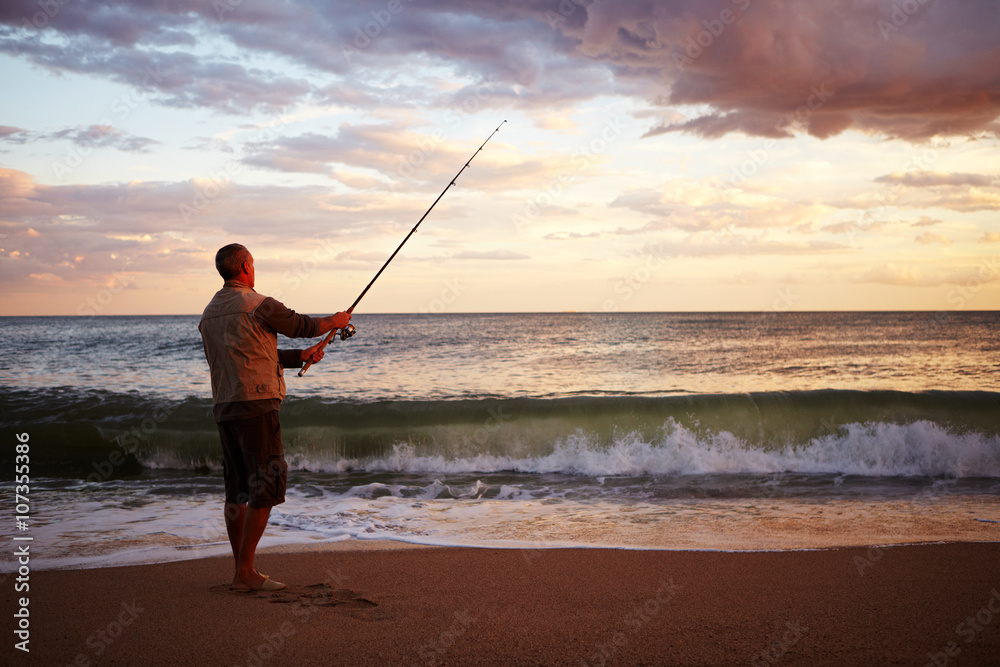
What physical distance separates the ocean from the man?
1503mm

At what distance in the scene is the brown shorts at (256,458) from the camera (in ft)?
10.6

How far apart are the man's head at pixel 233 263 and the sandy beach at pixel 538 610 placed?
1707 mm

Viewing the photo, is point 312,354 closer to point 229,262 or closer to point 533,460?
point 229,262

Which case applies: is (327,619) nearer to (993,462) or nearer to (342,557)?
(342,557)

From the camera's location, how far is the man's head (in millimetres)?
3377

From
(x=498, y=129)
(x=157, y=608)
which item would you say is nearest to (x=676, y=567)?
(x=157, y=608)

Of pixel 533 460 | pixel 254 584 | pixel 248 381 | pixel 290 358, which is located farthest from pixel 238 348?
pixel 533 460

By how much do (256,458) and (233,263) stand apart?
1025 millimetres

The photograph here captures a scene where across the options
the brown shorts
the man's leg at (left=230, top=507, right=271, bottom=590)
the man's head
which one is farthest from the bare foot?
the man's head

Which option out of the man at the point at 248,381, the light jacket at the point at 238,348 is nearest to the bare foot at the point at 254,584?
the man at the point at 248,381

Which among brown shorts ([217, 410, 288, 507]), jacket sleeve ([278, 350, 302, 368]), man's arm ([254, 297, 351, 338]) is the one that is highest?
man's arm ([254, 297, 351, 338])

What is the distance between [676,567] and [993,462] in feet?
22.7

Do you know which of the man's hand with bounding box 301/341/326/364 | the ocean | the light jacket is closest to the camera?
the light jacket

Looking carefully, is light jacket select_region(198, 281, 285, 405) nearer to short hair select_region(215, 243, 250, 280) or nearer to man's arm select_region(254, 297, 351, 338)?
man's arm select_region(254, 297, 351, 338)
